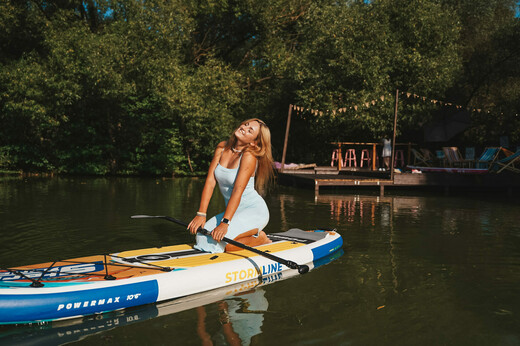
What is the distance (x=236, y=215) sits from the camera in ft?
19.1

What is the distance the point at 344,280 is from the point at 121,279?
2.59m

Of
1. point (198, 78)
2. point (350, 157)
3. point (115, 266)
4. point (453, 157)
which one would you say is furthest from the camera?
point (198, 78)

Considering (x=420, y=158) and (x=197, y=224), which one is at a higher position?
(x=420, y=158)

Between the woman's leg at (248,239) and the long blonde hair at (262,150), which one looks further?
the woman's leg at (248,239)

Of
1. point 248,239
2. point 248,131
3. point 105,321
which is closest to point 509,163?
point 248,239

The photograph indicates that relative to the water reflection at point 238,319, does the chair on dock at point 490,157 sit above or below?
above

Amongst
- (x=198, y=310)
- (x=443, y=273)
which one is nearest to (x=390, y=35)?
(x=443, y=273)

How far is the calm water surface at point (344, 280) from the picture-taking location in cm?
405

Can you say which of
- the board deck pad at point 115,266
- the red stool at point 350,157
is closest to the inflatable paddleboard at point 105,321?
the board deck pad at point 115,266

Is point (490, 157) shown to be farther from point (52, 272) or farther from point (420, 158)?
point (52, 272)

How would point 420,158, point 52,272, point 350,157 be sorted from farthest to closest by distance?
point 350,157 → point 420,158 → point 52,272

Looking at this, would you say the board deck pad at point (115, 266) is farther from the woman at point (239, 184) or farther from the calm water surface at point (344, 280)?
A: the calm water surface at point (344, 280)

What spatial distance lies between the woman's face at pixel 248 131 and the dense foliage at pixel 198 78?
1575 cm

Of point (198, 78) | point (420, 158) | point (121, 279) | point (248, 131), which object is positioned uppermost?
point (198, 78)
